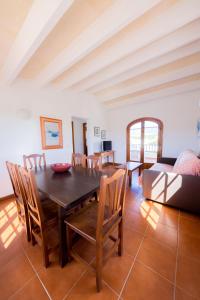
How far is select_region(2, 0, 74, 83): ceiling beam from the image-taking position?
1202 mm

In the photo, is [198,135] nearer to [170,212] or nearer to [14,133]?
[170,212]

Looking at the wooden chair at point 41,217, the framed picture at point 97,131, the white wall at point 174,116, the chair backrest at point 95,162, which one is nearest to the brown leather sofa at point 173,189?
the chair backrest at point 95,162

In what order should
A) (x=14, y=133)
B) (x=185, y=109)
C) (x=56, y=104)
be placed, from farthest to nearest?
1. (x=185, y=109)
2. (x=56, y=104)
3. (x=14, y=133)

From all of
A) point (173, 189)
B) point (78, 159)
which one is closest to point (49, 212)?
point (78, 159)

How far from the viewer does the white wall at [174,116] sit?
3.85m

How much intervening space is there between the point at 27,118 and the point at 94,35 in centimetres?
A: 215

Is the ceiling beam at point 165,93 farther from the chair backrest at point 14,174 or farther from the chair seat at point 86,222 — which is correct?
the chair backrest at point 14,174

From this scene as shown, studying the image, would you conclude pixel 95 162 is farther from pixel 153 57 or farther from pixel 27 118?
pixel 153 57

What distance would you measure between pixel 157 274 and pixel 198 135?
3.90m

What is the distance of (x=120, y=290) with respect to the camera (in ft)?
3.33

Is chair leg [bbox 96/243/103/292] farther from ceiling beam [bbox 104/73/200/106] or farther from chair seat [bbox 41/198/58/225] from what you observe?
ceiling beam [bbox 104/73/200/106]

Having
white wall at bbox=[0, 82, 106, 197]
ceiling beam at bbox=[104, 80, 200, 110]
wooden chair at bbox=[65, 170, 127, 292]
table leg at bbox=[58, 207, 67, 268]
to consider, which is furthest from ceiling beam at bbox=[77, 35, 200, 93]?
table leg at bbox=[58, 207, 67, 268]

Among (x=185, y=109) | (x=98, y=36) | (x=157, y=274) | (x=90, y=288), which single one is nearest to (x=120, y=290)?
(x=90, y=288)

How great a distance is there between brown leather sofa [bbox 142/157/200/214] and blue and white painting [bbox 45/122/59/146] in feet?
8.10
